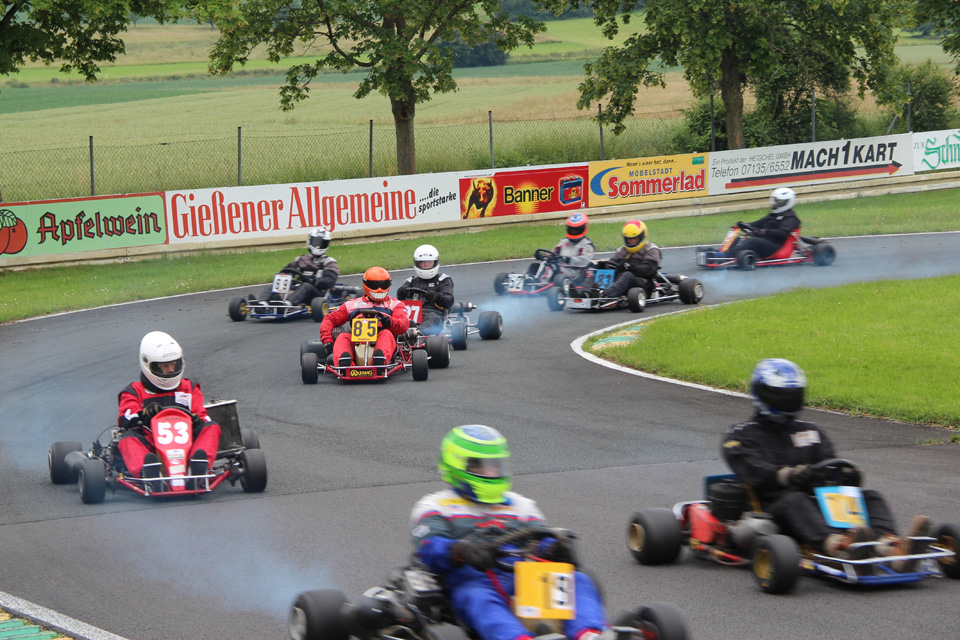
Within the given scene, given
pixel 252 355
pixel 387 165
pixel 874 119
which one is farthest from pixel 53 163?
pixel 874 119

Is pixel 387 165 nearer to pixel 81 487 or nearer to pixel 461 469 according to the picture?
pixel 81 487

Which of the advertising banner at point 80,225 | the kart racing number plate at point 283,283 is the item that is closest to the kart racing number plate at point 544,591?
the kart racing number plate at point 283,283

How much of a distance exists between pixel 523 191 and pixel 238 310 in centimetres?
1192

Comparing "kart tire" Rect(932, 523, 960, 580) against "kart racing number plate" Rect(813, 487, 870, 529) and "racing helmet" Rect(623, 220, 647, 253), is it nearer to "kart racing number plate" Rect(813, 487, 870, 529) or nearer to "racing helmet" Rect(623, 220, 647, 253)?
"kart racing number plate" Rect(813, 487, 870, 529)

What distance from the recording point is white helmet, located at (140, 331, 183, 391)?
9.21 m

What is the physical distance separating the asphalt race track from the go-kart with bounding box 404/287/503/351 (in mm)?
195

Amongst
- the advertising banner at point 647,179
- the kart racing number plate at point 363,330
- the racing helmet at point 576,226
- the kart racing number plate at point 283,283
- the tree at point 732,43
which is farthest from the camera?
the tree at point 732,43

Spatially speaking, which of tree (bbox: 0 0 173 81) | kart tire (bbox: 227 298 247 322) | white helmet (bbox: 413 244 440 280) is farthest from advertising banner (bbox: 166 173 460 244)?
white helmet (bbox: 413 244 440 280)

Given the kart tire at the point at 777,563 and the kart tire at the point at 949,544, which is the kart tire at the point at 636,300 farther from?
the kart tire at the point at 777,563

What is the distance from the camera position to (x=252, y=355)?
50.1ft

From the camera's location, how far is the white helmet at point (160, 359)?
921cm

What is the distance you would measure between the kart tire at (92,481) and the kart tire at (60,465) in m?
0.59

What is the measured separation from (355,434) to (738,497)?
4798mm

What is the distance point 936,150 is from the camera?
35.1m
